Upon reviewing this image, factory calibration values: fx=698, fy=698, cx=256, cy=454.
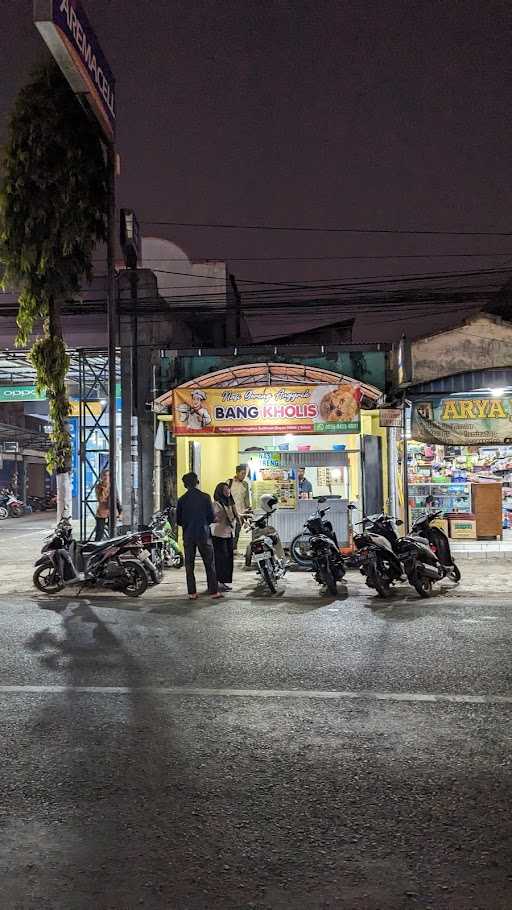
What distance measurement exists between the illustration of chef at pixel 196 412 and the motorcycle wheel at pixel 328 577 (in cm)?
585

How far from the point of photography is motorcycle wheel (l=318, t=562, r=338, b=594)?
1054 centimetres

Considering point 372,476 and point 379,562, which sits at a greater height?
point 372,476

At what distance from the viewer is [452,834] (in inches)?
131

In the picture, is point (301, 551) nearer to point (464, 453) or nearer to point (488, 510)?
point (488, 510)

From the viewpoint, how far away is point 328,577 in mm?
10547

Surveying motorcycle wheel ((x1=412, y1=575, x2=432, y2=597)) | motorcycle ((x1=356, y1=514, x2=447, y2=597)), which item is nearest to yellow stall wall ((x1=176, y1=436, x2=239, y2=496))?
motorcycle ((x1=356, y1=514, x2=447, y2=597))

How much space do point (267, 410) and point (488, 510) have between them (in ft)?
19.9

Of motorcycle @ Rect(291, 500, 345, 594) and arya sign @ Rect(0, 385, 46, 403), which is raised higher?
arya sign @ Rect(0, 385, 46, 403)

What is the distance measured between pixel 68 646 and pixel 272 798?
163 inches

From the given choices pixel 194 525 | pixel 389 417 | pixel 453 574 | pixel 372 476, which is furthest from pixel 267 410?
pixel 453 574

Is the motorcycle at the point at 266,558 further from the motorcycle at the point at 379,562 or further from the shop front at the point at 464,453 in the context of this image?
the shop front at the point at 464,453

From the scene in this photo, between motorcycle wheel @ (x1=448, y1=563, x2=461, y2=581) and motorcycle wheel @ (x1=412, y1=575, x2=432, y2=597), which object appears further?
motorcycle wheel @ (x1=448, y1=563, x2=461, y2=581)

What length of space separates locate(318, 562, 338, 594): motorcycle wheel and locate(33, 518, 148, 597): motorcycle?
105 inches

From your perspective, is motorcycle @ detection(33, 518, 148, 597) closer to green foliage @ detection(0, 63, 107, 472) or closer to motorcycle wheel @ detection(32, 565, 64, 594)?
motorcycle wheel @ detection(32, 565, 64, 594)
